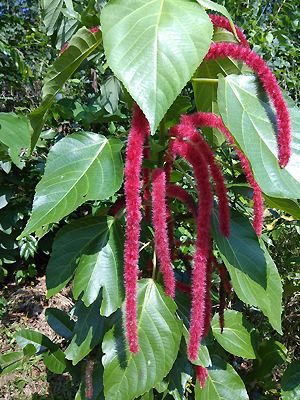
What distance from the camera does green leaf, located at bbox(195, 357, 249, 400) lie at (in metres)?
1.57

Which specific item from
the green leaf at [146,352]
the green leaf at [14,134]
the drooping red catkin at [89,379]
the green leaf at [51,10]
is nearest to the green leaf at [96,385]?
the drooping red catkin at [89,379]

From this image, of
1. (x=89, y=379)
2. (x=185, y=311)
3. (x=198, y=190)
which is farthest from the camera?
(x=89, y=379)

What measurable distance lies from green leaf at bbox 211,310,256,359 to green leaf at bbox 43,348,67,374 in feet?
1.76

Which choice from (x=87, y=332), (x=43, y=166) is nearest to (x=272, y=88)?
(x=87, y=332)

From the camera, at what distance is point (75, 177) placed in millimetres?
1055

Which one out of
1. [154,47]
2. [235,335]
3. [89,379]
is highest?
[154,47]

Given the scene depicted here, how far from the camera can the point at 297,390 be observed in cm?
192

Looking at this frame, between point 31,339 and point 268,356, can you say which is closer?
point 31,339

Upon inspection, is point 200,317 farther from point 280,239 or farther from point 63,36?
point 280,239

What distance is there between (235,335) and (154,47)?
118 centimetres

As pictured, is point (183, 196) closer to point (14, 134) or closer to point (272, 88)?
point (272, 88)

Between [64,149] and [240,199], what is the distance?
1387 millimetres

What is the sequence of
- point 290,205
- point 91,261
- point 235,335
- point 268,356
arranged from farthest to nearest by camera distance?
1. point 268,356
2. point 235,335
3. point 91,261
4. point 290,205

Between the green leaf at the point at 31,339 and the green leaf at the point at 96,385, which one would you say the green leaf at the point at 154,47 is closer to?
the green leaf at the point at 96,385
